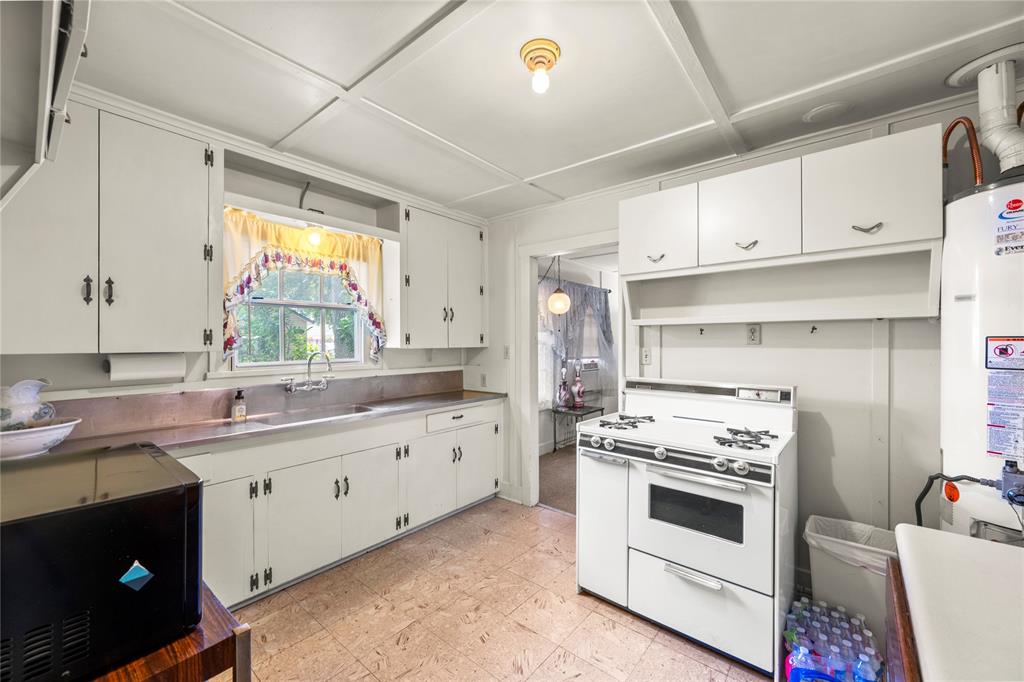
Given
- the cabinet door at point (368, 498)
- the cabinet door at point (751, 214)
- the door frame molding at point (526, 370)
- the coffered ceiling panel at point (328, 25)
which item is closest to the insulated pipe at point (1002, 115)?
the cabinet door at point (751, 214)

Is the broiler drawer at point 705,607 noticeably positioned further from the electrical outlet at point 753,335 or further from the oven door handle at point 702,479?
the electrical outlet at point 753,335

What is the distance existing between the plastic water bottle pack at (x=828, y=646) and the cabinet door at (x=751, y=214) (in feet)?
5.59

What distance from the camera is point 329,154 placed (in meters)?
2.58

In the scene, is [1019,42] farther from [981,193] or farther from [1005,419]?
[1005,419]

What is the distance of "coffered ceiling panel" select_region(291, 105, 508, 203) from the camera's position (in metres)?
2.25

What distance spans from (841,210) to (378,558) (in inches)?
129

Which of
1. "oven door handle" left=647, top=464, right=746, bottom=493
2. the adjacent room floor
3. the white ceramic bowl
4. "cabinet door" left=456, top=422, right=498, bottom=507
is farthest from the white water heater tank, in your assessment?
the white ceramic bowl

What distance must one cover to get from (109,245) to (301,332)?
123cm

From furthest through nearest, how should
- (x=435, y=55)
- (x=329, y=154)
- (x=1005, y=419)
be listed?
1. (x=329, y=154)
2. (x=435, y=55)
3. (x=1005, y=419)

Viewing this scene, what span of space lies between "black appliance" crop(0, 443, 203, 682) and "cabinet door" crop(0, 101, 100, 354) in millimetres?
1302

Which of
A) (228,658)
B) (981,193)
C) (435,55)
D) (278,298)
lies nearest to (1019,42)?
(981,193)

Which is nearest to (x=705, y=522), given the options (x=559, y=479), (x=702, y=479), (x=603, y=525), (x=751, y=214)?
(x=702, y=479)

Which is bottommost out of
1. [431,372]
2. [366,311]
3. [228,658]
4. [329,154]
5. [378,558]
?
[378,558]

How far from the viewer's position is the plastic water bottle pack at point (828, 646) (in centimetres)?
161
